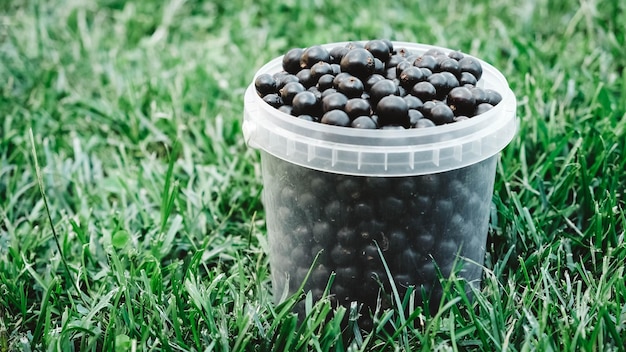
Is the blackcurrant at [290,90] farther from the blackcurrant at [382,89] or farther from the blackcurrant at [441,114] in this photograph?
the blackcurrant at [441,114]

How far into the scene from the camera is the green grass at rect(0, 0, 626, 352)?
1502 mm

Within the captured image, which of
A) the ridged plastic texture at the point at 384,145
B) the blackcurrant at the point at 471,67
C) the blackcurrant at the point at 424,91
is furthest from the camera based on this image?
the blackcurrant at the point at 471,67

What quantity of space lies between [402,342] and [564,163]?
77cm

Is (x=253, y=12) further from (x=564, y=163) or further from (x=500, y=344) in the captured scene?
(x=500, y=344)

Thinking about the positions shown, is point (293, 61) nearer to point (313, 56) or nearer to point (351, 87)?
point (313, 56)

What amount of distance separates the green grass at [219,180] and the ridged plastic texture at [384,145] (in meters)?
0.24

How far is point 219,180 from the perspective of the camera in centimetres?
211

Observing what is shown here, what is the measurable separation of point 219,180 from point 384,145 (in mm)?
860

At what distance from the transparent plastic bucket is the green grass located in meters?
0.09

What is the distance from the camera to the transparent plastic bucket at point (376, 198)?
1364mm

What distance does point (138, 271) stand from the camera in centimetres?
170

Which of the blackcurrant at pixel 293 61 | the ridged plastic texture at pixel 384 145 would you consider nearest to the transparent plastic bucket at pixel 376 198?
the ridged plastic texture at pixel 384 145

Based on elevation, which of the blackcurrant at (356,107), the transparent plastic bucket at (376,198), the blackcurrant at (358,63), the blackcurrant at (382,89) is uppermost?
the blackcurrant at (358,63)

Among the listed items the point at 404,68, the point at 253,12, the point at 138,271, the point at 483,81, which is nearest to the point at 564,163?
the point at 483,81
